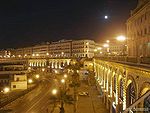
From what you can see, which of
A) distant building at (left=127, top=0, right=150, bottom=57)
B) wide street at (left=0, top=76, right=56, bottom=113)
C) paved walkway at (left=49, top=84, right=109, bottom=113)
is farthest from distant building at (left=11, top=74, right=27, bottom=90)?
distant building at (left=127, top=0, right=150, bottom=57)

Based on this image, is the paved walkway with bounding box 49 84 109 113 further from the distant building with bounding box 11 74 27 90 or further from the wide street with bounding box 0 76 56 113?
the distant building with bounding box 11 74 27 90

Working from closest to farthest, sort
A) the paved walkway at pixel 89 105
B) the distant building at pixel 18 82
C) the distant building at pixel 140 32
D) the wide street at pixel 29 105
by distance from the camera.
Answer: the paved walkway at pixel 89 105 < the distant building at pixel 140 32 < the wide street at pixel 29 105 < the distant building at pixel 18 82

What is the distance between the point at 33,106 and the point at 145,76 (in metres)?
43.8

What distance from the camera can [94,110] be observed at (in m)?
52.5

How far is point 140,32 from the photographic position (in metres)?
59.8

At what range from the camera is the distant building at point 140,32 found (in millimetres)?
53781

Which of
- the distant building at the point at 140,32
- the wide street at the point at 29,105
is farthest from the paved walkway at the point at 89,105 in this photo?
the distant building at the point at 140,32

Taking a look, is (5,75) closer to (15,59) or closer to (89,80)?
(89,80)

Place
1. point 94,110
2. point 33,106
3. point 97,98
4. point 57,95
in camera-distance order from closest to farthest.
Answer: point 57,95 < point 94,110 < point 33,106 < point 97,98

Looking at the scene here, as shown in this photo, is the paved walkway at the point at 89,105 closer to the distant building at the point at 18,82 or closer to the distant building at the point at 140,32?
the distant building at the point at 140,32

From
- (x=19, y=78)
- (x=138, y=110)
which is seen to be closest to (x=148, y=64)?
(x=138, y=110)

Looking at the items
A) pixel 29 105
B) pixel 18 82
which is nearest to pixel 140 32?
pixel 29 105

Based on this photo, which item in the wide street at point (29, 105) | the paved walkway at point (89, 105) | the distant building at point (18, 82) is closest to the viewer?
the paved walkway at point (89, 105)

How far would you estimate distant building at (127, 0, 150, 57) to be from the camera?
53.8 metres
